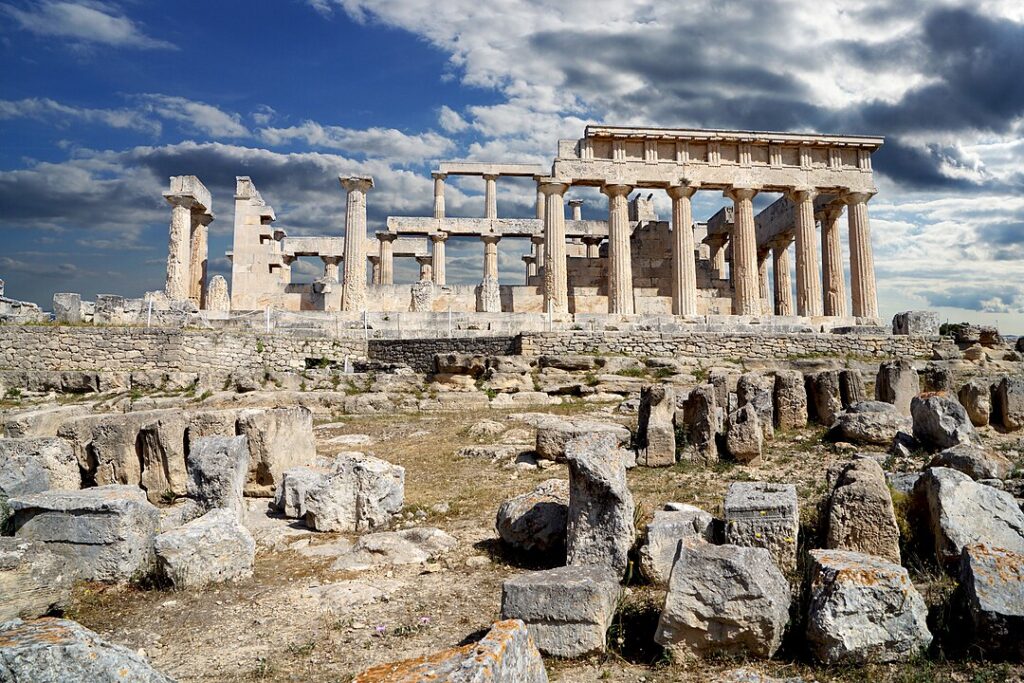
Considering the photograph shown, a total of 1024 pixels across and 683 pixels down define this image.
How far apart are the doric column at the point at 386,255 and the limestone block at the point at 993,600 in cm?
3282

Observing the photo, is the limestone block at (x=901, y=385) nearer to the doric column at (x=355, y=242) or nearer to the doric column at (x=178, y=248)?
the doric column at (x=355, y=242)

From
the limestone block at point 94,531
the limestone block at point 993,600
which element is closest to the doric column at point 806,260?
the limestone block at point 993,600

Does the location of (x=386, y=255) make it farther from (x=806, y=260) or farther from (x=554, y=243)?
(x=806, y=260)

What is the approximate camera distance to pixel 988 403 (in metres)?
10.4

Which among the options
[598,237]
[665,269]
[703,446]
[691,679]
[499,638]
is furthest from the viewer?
[598,237]

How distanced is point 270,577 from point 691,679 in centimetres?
337

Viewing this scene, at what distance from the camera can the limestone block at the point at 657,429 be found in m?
8.80

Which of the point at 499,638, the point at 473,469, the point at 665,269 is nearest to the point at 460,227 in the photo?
the point at 665,269

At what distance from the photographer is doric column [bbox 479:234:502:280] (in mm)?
34406

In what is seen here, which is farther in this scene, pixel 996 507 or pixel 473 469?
pixel 473 469

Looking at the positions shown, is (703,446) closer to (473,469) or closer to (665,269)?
(473,469)

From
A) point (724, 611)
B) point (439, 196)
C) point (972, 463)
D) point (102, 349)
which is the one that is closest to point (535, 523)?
point (724, 611)

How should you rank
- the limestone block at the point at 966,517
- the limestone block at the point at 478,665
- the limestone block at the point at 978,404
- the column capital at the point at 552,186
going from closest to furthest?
1. the limestone block at the point at 478,665
2. the limestone block at the point at 966,517
3. the limestone block at the point at 978,404
4. the column capital at the point at 552,186

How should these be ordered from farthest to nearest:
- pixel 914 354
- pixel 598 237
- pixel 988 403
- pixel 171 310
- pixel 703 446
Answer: pixel 598 237 → pixel 171 310 → pixel 914 354 → pixel 988 403 → pixel 703 446
